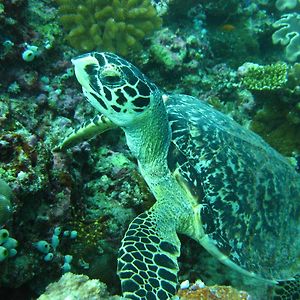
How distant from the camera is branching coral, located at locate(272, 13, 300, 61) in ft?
20.4

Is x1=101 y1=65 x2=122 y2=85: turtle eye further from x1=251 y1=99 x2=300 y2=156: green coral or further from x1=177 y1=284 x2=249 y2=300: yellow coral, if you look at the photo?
x1=251 y1=99 x2=300 y2=156: green coral

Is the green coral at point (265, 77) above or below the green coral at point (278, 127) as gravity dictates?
above

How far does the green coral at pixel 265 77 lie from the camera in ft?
15.9

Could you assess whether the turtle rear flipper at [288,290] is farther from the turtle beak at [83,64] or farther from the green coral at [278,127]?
the turtle beak at [83,64]

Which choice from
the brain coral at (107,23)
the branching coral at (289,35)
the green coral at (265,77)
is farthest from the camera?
the branching coral at (289,35)

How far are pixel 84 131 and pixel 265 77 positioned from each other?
323cm

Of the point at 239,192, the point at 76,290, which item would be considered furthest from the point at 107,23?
the point at 76,290

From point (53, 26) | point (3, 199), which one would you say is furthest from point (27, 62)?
point (3, 199)

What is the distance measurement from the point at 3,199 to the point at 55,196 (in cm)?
76

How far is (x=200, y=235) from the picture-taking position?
2893 millimetres

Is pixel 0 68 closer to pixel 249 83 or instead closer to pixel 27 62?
pixel 27 62

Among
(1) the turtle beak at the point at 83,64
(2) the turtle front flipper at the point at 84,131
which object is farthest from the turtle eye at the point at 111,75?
(2) the turtle front flipper at the point at 84,131

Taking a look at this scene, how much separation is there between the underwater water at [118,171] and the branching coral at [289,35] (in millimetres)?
1619

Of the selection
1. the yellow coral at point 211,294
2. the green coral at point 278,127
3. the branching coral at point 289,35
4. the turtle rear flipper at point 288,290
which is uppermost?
the yellow coral at point 211,294
